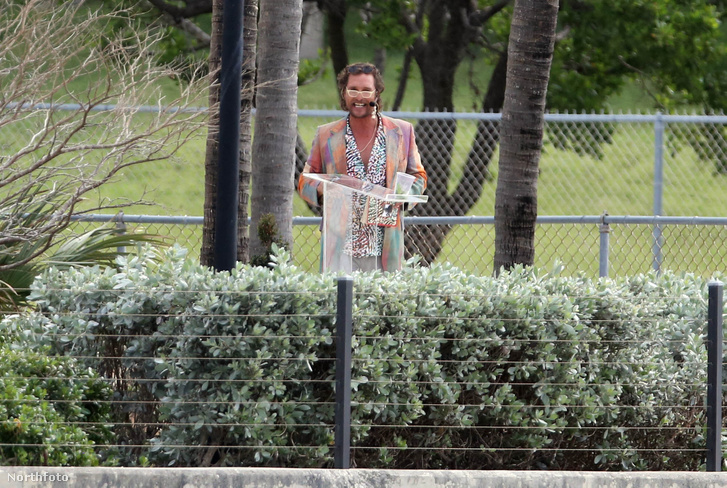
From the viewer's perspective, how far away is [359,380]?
4770 millimetres

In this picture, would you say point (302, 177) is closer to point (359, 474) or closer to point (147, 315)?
point (147, 315)

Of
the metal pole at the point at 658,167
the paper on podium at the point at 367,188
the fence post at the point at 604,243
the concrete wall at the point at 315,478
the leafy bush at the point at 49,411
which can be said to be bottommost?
the concrete wall at the point at 315,478

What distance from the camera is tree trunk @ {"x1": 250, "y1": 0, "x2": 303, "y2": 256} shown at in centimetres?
679

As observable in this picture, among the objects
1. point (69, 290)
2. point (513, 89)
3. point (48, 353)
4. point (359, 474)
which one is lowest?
point (359, 474)

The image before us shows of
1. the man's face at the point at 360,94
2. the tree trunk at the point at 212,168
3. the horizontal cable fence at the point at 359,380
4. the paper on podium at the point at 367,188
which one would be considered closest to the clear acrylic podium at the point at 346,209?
the paper on podium at the point at 367,188

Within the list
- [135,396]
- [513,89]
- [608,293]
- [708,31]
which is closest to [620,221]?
[513,89]

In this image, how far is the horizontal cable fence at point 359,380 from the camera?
15.6ft

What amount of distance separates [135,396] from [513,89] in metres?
3.03

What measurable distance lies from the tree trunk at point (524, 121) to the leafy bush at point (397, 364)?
3.83ft

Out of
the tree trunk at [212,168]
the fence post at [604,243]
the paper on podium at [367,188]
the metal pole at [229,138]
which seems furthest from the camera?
the fence post at [604,243]

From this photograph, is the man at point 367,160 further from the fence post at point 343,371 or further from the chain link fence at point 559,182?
the fence post at point 343,371

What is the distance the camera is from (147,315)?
4719 millimetres

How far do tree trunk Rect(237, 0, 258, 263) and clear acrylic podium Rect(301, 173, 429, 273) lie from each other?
0.92 meters

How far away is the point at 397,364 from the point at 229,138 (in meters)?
1.55
